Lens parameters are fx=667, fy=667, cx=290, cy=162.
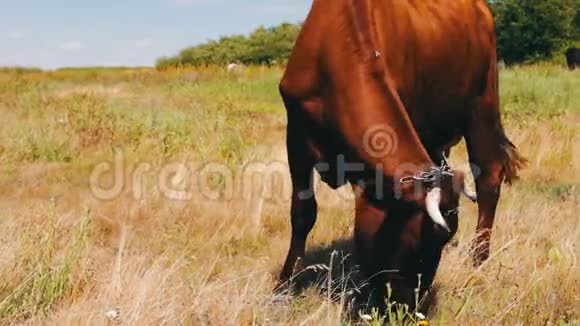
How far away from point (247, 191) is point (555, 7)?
4020cm

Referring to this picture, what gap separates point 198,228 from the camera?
4828 mm

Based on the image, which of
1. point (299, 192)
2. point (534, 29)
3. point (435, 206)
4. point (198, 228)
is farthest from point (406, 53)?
point (534, 29)

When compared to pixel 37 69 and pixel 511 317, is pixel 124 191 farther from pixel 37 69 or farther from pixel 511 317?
pixel 37 69

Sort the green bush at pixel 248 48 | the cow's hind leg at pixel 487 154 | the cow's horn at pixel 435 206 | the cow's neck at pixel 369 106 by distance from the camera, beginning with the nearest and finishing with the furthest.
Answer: the cow's horn at pixel 435 206 < the cow's neck at pixel 369 106 < the cow's hind leg at pixel 487 154 < the green bush at pixel 248 48

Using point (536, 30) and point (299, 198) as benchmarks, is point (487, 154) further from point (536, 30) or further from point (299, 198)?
point (536, 30)

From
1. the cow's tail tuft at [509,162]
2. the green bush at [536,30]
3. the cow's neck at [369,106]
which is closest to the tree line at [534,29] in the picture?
the green bush at [536,30]

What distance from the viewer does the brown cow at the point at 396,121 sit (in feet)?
8.95

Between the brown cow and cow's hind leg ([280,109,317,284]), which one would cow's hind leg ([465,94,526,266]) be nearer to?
the brown cow

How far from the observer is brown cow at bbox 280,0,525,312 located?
2.73 meters

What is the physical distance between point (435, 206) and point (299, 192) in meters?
1.48

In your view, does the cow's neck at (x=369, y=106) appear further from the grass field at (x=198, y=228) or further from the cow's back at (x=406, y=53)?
the grass field at (x=198, y=228)

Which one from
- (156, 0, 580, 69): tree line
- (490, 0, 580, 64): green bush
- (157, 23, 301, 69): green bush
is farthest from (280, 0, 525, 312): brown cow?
(157, 23, 301, 69): green bush

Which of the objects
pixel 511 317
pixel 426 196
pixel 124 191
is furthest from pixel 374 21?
pixel 124 191

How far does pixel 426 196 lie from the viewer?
2621 millimetres
